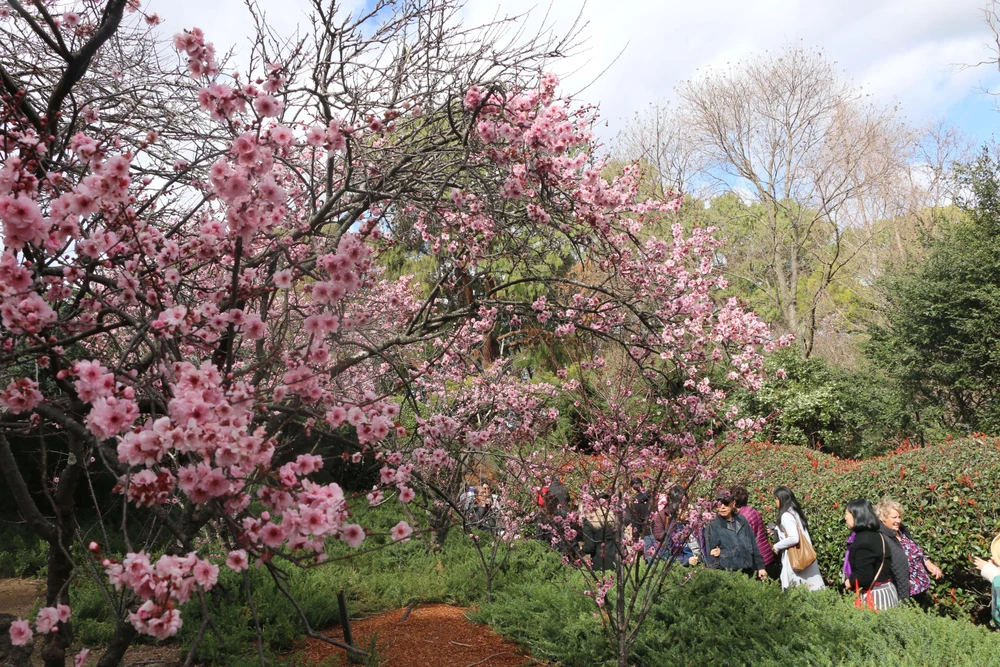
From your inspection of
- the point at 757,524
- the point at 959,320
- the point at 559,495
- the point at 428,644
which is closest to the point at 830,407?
the point at 959,320

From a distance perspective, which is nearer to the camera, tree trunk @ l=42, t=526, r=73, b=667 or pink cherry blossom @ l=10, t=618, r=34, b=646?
pink cherry blossom @ l=10, t=618, r=34, b=646

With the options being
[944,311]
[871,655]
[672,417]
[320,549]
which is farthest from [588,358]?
[944,311]

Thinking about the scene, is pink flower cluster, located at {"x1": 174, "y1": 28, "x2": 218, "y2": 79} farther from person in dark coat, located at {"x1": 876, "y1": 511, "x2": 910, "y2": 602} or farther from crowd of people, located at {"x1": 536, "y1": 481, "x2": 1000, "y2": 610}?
person in dark coat, located at {"x1": 876, "y1": 511, "x2": 910, "y2": 602}

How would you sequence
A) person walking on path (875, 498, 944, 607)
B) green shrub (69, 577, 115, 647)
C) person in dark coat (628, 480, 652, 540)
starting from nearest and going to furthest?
person in dark coat (628, 480, 652, 540) → person walking on path (875, 498, 944, 607) → green shrub (69, 577, 115, 647)

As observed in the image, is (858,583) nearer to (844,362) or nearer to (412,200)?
(412,200)

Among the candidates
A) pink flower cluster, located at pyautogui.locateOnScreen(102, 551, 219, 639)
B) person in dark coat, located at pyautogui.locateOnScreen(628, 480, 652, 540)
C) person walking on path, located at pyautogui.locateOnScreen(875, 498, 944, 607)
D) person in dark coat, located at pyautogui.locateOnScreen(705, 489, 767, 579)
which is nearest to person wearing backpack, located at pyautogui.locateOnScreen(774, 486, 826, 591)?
person in dark coat, located at pyautogui.locateOnScreen(705, 489, 767, 579)

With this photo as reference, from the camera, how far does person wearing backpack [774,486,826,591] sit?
5309 mm

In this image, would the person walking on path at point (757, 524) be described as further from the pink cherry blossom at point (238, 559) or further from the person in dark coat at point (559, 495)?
the pink cherry blossom at point (238, 559)

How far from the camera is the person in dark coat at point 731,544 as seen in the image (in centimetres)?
564

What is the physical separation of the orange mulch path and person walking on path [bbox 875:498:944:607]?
287cm

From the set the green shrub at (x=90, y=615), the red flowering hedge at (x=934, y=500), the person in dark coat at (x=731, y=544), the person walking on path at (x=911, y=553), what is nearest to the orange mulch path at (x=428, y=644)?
the green shrub at (x=90, y=615)

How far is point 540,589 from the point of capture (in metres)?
5.68

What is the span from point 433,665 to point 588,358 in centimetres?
263

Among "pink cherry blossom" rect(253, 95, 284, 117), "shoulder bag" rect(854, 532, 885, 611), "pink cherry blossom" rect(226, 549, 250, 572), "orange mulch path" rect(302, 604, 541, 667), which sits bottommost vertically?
"orange mulch path" rect(302, 604, 541, 667)
